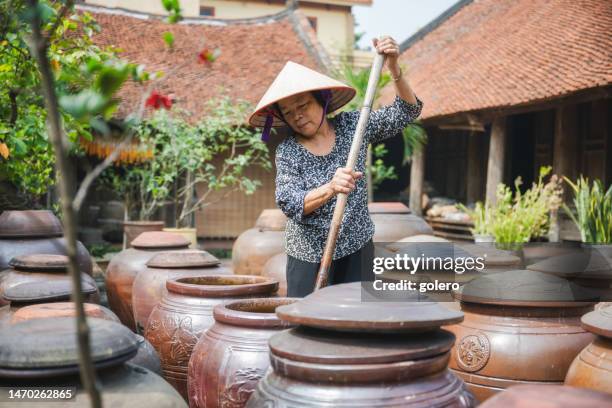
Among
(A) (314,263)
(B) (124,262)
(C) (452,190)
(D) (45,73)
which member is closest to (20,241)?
(B) (124,262)

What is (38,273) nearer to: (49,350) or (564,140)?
(49,350)

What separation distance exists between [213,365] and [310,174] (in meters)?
0.96

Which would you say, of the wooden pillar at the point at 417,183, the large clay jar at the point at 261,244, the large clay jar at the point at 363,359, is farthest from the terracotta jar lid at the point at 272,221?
A: the wooden pillar at the point at 417,183

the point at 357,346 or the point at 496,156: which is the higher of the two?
the point at 496,156

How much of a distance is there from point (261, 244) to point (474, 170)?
631 cm

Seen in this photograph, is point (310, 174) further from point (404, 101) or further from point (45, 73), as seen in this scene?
point (45, 73)

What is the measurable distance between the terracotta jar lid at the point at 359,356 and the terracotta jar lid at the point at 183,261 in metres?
2.51

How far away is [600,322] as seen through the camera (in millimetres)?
2186

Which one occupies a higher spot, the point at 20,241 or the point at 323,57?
the point at 323,57

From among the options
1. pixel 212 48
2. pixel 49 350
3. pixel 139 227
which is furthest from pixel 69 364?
pixel 212 48

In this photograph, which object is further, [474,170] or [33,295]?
[474,170]

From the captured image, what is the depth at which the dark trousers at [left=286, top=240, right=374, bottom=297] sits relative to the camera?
9.50 ft

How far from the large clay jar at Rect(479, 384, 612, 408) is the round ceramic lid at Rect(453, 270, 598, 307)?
49.5 inches

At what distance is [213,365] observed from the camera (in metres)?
2.36
